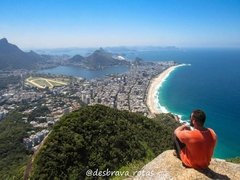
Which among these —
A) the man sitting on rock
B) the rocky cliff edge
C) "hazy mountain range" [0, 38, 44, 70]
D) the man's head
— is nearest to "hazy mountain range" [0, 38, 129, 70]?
"hazy mountain range" [0, 38, 44, 70]

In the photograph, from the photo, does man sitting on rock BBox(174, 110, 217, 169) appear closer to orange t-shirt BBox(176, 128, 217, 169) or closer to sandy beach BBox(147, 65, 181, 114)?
orange t-shirt BBox(176, 128, 217, 169)

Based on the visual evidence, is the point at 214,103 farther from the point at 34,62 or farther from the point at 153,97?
the point at 34,62

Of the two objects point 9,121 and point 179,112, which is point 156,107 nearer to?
point 179,112

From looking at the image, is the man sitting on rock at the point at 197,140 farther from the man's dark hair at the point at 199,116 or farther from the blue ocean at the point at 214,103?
the blue ocean at the point at 214,103

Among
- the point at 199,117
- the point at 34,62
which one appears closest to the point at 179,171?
the point at 199,117

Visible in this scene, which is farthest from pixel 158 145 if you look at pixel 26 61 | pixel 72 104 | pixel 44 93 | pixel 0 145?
pixel 26 61
